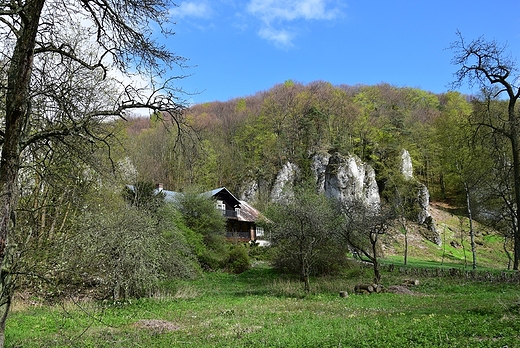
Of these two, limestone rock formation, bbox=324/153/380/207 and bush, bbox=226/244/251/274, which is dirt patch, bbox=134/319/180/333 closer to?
bush, bbox=226/244/251/274

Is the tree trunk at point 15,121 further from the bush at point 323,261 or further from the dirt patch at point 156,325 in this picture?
the bush at point 323,261

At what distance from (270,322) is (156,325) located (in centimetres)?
344

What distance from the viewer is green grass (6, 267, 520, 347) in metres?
7.59

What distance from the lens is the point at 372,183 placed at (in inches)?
2319

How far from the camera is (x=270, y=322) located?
11305mm

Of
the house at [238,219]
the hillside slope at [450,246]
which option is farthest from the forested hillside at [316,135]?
the hillside slope at [450,246]

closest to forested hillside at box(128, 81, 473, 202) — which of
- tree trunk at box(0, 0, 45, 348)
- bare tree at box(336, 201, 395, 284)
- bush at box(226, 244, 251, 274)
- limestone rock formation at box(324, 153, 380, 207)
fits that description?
limestone rock formation at box(324, 153, 380, 207)

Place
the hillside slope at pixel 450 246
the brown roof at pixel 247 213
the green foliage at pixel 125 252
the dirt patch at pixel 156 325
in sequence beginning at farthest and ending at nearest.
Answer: the brown roof at pixel 247 213, the hillside slope at pixel 450 246, the green foliage at pixel 125 252, the dirt patch at pixel 156 325

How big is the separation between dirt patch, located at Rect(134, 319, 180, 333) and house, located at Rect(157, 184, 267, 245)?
102ft

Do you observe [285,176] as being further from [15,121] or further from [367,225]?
[15,121]

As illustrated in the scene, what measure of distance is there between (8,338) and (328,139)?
57.0m

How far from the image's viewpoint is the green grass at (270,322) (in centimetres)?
759

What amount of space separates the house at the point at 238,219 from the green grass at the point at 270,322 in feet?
82.5

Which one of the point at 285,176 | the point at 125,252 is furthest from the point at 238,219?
the point at 125,252
